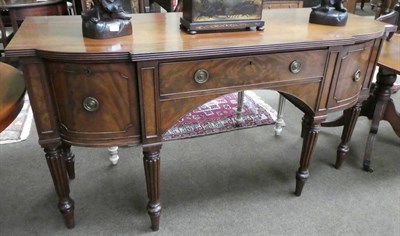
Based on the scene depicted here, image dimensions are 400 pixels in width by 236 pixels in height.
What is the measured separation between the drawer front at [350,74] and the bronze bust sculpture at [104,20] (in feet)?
2.73

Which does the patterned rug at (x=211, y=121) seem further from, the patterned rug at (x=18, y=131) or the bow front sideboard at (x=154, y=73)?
the bow front sideboard at (x=154, y=73)

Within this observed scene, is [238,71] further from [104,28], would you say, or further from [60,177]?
[60,177]

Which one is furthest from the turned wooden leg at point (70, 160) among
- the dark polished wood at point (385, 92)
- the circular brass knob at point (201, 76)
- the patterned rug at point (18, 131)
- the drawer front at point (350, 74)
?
the dark polished wood at point (385, 92)

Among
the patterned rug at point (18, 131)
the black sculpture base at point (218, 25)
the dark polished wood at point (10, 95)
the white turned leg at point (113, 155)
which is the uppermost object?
the black sculpture base at point (218, 25)

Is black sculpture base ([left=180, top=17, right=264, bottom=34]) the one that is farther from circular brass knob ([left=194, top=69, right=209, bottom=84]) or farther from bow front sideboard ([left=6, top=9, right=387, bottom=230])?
circular brass knob ([left=194, top=69, right=209, bottom=84])

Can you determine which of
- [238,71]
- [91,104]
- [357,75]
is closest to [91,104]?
[91,104]

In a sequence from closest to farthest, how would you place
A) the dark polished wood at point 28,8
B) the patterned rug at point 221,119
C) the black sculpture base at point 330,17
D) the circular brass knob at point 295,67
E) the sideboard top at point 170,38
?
the sideboard top at point 170,38 < the circular brass knob at point 295,67 < the black sculpture base at point 330,17 < the patterned rug at point 221,119 < the dark polished wood at point 28,8

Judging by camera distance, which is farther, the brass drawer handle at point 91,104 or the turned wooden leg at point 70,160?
the turned wooden leg at point 70,160

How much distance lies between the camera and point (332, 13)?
4.42 ft

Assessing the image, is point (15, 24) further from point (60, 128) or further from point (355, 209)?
point (355, 209)

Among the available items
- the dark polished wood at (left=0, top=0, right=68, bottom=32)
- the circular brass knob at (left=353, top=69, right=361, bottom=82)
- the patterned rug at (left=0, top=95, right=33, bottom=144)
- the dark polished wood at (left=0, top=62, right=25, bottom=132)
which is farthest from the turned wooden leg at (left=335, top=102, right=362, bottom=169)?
the dark polished wood at (left=0, top=0, right=68, bottom=32)

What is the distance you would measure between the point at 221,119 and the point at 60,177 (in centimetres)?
127

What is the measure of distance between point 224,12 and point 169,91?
37cm

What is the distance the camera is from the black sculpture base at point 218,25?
3.90 ft
